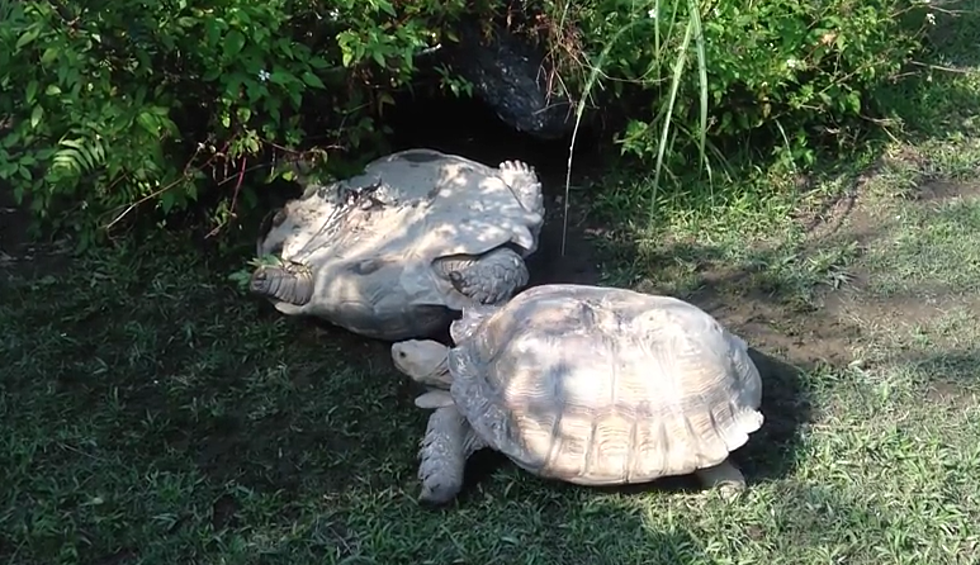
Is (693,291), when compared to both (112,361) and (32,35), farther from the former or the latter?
(32,35)

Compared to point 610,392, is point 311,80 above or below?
above

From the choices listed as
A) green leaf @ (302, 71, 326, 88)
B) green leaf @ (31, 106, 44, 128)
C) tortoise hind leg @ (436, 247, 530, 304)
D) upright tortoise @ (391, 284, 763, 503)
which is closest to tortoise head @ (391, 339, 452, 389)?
upright tortoise @ (391, 284, 763, 503)

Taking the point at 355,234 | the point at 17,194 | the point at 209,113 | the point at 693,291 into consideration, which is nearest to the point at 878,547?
the point at 693,291

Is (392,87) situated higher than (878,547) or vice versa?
(392,87)

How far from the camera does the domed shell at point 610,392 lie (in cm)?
300

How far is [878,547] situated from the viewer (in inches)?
118

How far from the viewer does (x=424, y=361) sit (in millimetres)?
3445

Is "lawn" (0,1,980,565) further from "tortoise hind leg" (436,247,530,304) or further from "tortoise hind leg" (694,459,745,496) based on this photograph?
"tortoise hind leg" (436,247,530,304)

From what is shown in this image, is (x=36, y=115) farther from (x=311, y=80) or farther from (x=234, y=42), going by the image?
(x=311, y=80)

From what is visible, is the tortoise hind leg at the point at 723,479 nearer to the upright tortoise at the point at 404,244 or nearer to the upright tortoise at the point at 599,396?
the upright tortoise at the point at 599,396

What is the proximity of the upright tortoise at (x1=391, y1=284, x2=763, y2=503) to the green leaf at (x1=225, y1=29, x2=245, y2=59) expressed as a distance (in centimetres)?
123

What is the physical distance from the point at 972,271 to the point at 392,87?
232cm

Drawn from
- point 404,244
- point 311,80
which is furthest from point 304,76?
point 404,244

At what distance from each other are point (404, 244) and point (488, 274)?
0.35m
